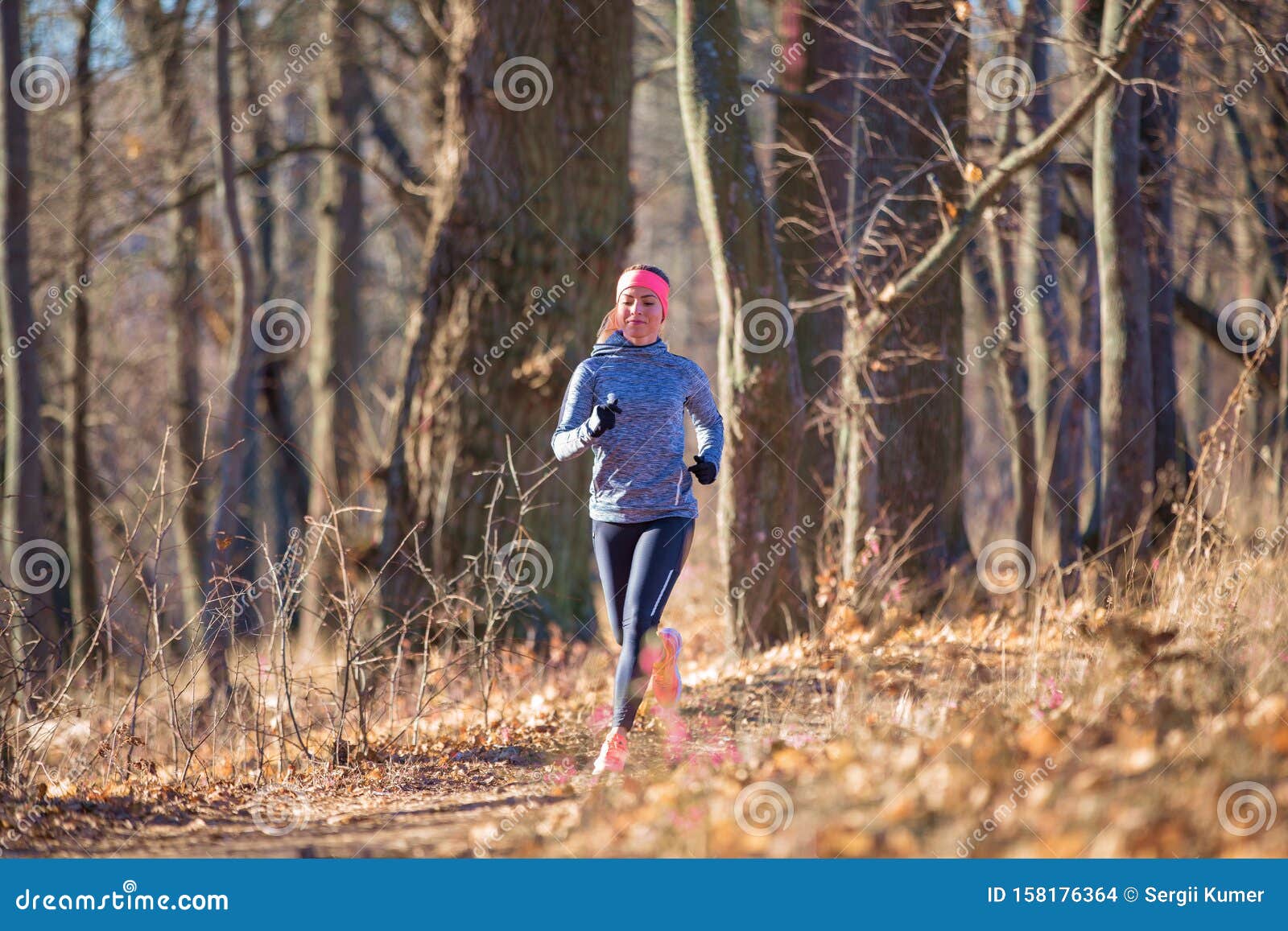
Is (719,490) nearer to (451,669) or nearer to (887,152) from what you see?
(451,669)

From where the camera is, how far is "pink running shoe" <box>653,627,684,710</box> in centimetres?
493

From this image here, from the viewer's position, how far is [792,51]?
9273 mm

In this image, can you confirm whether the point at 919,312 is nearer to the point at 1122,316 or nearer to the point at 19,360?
the point at 1122,316

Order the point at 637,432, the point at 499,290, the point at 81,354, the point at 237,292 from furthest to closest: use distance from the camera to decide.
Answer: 1. the point at 81,354
2. the point at 237,292
3. the point at 499,290
4. the point at 637,432

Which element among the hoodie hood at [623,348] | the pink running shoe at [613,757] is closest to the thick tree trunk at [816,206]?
the hoodie hood at [623,348]

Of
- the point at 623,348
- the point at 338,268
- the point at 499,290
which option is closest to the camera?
the point at 623,348

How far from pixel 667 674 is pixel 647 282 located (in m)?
1.59

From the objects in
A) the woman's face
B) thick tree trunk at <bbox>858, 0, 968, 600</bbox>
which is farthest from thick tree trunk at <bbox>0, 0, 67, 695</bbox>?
thick tree trunk at <bbox>858, 0, 968, 600</bbox>

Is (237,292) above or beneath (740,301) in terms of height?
above

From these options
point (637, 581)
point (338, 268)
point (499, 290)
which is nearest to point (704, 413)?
point (637, 581)

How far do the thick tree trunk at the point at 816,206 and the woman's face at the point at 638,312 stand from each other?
375cm

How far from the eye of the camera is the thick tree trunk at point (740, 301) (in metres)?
6.99

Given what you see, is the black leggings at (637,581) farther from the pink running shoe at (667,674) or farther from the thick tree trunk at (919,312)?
the thick tree trunk at (919,312)

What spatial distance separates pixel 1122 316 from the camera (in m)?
8.49
